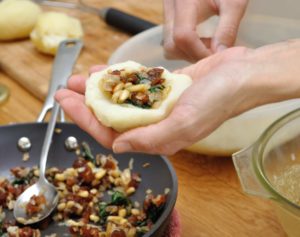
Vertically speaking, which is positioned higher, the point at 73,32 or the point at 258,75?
the point at 258,75

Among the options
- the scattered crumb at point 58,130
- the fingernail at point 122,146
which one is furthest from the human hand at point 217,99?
the scattered crumb at point 58,130

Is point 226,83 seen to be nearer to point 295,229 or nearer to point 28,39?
point 295,229

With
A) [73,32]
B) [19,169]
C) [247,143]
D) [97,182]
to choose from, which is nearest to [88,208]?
[97,182]

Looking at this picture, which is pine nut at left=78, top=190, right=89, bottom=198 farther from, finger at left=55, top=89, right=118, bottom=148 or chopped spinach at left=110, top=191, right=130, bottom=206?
finger at left=55, top=89, right=118, bottom=148

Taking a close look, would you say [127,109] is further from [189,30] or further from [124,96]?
[189,30]

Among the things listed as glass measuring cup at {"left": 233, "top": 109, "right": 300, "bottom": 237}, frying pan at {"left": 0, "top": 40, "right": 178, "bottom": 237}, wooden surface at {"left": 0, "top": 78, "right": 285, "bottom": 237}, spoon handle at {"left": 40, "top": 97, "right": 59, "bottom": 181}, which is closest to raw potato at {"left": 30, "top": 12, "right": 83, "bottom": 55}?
frying pan at {"left": 0, "top": 40, "right": 178, "bottom": 237}
